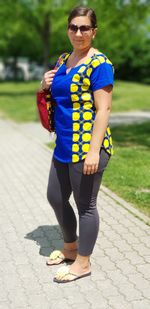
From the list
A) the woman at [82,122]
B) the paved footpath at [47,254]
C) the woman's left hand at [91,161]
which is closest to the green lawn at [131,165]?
the paved footpath at [47,254]

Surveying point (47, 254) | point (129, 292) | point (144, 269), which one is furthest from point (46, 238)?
point (129, 292)

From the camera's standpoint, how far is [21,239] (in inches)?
192

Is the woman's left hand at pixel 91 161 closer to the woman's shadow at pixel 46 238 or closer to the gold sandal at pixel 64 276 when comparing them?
the gold sandal at pixel 64 276

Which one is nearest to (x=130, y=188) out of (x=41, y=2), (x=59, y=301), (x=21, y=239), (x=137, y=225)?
(x=137, y=225)

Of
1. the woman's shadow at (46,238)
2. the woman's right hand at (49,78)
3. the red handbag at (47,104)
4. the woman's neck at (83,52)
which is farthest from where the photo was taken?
the woman's shadow at (46,238)

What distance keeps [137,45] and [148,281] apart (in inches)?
1367

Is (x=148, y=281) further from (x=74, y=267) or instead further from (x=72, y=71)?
(x=72, y=71)

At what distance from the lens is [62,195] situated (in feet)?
13.1

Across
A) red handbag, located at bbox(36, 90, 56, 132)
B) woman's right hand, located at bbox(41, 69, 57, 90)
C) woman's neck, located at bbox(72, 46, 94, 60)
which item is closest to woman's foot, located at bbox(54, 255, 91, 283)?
red handbag, located at bbox(36, 90, 56, 132)

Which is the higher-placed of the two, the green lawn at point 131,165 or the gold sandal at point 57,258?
the gold sandal at point 57,258

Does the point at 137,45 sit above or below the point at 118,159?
below

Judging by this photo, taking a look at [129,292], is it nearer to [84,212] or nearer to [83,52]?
[84,212]

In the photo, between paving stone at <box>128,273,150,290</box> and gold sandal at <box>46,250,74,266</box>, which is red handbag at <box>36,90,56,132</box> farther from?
paving stone at <box>128,273,150,290</box>

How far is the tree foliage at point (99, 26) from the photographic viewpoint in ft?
48.7
